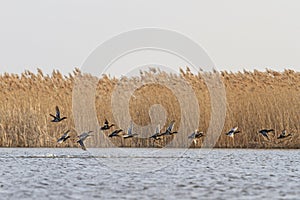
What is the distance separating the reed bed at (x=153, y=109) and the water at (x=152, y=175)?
145cm

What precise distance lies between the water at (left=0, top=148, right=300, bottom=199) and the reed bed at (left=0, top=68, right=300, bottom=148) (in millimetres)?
1447

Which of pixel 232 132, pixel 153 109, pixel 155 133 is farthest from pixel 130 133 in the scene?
pixel 232 132

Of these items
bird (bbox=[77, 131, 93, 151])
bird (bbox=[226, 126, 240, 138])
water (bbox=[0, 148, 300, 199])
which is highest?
bird (bbox=[226, 126, 240, 138])

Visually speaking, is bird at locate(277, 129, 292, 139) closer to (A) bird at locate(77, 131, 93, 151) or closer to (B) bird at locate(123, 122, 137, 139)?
(B) bird at locate(123, 122, 137, 139)

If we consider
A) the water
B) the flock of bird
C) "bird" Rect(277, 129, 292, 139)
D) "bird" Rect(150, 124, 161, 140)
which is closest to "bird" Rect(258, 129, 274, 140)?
the flock of bird

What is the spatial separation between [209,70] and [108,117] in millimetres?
2270

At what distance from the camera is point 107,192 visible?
6.75m

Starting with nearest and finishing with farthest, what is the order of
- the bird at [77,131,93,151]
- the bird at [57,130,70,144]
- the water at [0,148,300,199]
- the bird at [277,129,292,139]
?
the water at [0,148,300,199]
the bird at [77,131,93,151]
the bird at [277,129,292,139]
the bird at [57,130,70,144]

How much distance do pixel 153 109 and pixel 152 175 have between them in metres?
6.02

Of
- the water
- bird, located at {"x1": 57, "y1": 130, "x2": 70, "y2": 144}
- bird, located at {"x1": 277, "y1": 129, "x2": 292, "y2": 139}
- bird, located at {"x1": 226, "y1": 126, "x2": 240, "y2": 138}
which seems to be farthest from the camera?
bird, located at {"x1": 57, "y1": 130, "x2": 70, "y2": 144}

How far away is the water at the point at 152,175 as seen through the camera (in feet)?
21.8

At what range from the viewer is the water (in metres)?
6.66

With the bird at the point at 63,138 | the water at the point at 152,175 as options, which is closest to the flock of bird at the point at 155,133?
the bird at the point at 63,138

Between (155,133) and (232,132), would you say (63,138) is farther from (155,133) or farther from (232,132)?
(232,132)
